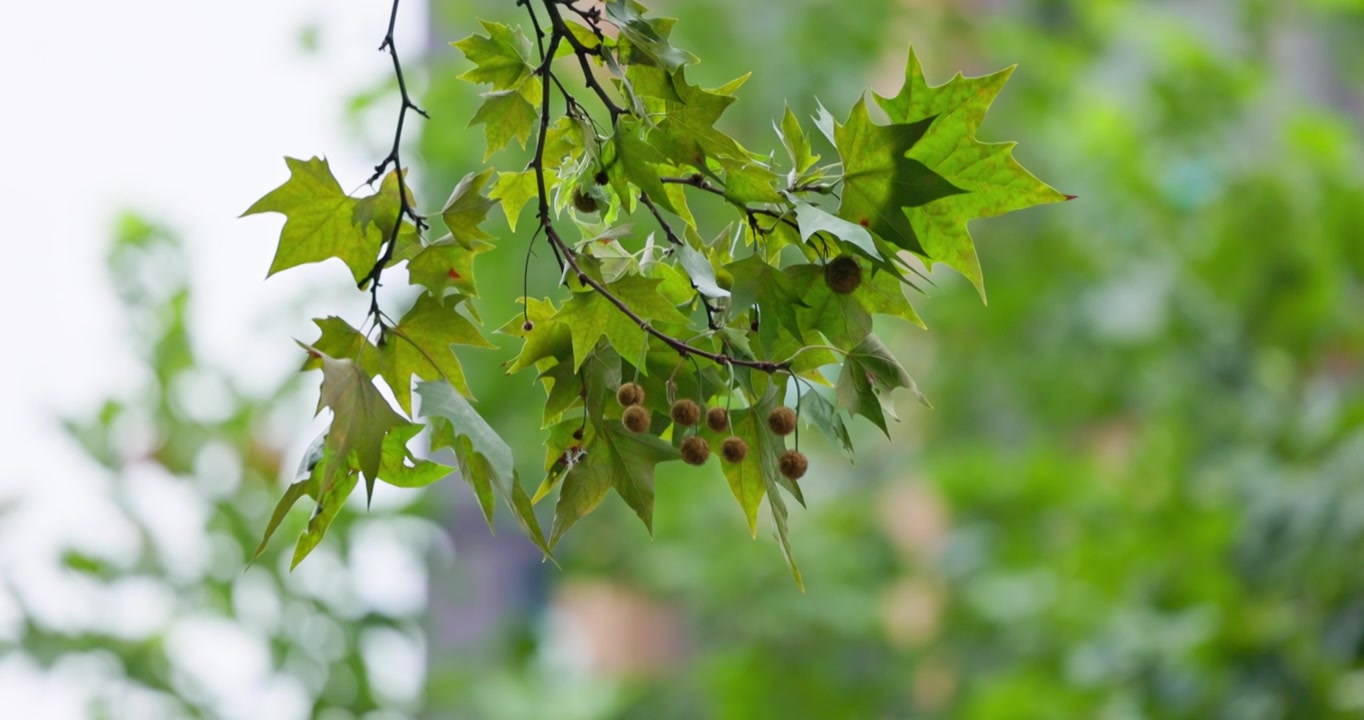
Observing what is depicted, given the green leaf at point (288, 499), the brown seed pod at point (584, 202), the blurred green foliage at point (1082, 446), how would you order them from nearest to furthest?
1. the green leaf at point (288, 499)
2. the brown seed pod at point (584, 202)
3. the blurred green foliage at point (1082, 446)

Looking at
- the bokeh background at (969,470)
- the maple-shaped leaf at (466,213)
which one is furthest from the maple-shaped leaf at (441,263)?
the bokeh background at (969,470)

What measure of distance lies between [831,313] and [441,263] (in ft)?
0.55

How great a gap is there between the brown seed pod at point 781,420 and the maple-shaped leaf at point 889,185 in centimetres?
9

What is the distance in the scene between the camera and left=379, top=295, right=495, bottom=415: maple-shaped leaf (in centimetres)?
65

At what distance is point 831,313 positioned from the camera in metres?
0.64

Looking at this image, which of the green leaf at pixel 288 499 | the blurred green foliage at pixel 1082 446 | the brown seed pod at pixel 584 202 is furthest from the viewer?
the blurred green foliage at pixel 1082 446

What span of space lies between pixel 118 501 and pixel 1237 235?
2.05 m

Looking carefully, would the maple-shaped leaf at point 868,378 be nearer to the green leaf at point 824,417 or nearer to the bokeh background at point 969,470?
the green leaf at point 824,417

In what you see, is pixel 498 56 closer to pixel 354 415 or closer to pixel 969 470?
pixel 354 415

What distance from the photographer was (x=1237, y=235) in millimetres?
2781

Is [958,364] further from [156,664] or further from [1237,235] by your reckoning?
[156,664]

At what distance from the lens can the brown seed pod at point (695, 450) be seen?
2.06 feet

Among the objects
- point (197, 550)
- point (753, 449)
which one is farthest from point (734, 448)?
point (197, 550)

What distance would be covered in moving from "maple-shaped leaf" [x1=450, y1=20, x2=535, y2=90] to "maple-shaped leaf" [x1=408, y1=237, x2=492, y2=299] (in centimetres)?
9
